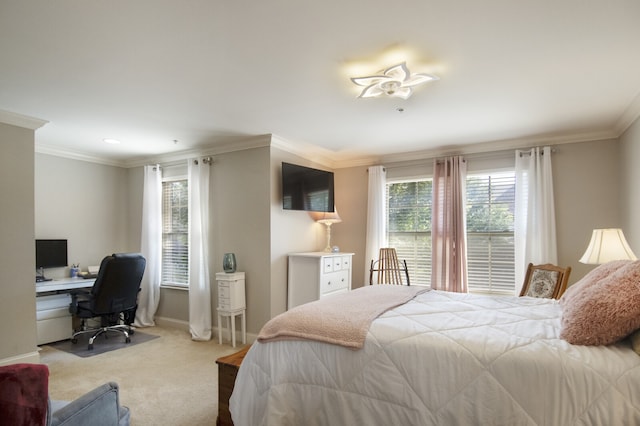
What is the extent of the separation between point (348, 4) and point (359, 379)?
1865 millimetres

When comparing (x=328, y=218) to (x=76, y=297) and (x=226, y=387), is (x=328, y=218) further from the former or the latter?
(x=76, y=297)

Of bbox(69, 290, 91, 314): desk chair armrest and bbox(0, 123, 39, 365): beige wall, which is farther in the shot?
bbox(69, 290, 91, 314): desk chair armrest

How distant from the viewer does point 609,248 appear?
285 cm

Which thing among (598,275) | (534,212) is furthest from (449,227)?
(598,275)

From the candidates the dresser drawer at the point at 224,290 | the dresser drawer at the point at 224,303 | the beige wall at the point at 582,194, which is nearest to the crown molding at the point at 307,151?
the dresser drawer at the point at 224,290

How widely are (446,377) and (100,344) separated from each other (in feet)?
14.0

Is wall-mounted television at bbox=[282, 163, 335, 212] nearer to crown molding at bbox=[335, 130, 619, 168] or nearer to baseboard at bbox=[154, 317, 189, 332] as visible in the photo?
crown molding at bbox=[335, 130, 619, 168]

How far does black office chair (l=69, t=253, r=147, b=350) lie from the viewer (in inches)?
159

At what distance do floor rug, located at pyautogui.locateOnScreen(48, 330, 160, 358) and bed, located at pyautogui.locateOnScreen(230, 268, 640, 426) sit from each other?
2.81 metres

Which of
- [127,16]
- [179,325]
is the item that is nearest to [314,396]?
[127,16]

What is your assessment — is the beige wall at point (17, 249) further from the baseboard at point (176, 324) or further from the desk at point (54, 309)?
the baseboard at point (176, 324)

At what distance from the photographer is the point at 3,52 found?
2193 mm

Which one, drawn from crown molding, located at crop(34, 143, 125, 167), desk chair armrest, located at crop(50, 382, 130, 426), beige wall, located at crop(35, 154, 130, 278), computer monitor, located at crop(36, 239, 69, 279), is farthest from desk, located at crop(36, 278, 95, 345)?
desk chair armrest, located at crop(50, 382, 130, 426)

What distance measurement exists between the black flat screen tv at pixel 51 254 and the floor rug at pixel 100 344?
0.99 m
